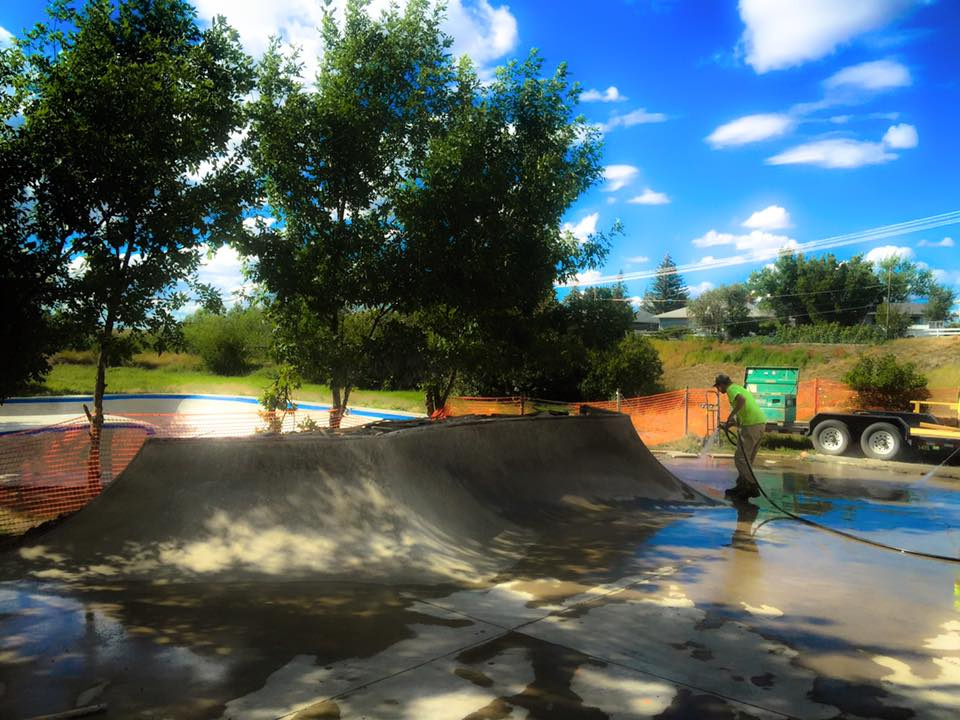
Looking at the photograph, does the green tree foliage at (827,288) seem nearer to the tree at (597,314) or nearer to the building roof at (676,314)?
the building roof at (676,314)

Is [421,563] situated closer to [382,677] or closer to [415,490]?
[415,490]

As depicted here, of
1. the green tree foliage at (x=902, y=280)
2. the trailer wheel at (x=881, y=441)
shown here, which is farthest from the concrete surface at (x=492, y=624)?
the green tree foliage at (x=902, y=280)

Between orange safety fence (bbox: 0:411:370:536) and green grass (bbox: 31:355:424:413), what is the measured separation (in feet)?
70.5

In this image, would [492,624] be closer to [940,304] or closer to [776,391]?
[776,391]

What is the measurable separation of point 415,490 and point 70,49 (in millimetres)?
6609

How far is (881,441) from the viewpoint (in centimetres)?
1498

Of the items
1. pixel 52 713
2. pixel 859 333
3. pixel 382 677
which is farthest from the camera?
pixel 859 333

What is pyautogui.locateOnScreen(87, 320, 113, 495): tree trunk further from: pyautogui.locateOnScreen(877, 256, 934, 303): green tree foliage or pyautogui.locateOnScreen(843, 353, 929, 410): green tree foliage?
pyautogui.locateOnScreen(877, 256, 934, 303): green tree foliage

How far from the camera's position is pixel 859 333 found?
1795 inches

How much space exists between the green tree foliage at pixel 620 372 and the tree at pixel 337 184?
18.0 metres

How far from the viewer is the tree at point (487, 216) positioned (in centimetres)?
994

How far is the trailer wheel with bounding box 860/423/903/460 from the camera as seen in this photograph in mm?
14695

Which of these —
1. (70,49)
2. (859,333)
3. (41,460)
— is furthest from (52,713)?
(859,333)

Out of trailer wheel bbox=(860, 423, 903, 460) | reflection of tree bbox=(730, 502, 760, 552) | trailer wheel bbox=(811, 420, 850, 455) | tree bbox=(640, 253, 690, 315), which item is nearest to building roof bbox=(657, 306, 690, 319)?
tree bbox=(640, 253, 690, 315)
